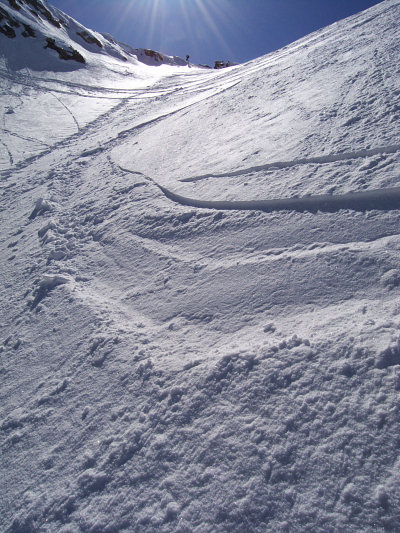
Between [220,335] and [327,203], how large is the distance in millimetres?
1051

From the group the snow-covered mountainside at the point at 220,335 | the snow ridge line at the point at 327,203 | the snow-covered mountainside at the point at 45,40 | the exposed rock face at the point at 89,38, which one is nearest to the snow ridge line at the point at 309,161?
the snow-covered mountainside at the point at 220,335

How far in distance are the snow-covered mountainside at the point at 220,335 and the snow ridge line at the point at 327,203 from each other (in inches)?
0.4

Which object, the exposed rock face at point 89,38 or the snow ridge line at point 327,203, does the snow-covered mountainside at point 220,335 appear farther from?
the exposed rock face at point 89,38

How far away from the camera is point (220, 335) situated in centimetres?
142

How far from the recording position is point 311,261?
159cm

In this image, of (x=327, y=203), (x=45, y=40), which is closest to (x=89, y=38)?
(x=45, y=40)

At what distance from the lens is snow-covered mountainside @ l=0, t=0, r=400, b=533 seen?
38.5 inches

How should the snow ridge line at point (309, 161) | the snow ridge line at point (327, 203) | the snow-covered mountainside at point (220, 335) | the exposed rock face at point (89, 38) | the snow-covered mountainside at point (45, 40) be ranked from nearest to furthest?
the snow-covered mountainside at point (220, 335), the snow ridge line at point (327, 203), the snow ridge line at point (309, 161), the snow-covered mountainside at point (45, 40), the exposed rock face at point (89, 38)

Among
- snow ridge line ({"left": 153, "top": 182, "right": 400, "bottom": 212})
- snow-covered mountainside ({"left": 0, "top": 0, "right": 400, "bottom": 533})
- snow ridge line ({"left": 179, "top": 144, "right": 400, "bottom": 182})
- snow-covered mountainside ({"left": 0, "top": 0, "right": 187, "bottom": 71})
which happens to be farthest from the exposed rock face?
snow ridge line ({"left": 153, "top": 182, "right": 400, "bottom": 212})

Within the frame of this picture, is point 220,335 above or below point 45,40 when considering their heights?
below

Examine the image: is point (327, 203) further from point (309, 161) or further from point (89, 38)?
point (89, 38)

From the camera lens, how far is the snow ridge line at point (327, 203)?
1.74 metres

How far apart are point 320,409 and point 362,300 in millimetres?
510

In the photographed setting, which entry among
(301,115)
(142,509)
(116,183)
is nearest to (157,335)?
(142,509)
